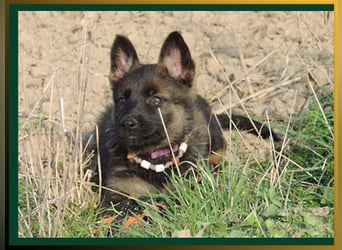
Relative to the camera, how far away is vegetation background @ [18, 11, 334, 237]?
7469mm

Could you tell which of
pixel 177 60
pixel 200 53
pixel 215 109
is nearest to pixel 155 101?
pixel 177 60

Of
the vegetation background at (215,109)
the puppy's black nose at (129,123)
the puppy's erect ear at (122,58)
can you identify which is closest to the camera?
the vegetation background at (215,109)

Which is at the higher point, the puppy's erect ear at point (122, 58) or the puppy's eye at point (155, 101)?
the puppy's erect ear at point (122, 58)

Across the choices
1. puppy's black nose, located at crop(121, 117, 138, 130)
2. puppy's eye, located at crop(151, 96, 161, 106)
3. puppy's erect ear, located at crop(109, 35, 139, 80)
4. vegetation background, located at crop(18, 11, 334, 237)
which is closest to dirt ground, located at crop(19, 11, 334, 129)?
vegetation background, located at crop(18, 11, 334, 237)

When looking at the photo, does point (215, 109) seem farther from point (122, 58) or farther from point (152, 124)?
point (122, 58)

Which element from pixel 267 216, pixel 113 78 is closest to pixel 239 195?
pixel 267 216

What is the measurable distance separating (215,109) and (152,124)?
0.68 metres

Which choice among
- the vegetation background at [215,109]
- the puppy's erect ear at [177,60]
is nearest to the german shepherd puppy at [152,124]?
the puppy's erect ear at [177,60]

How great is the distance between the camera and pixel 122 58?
783 centimetres

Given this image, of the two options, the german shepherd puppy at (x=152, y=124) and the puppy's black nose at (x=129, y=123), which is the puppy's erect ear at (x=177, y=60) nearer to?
the german shepherd puppy at (x=152, y=124)

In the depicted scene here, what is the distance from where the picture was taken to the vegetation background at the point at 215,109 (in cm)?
747

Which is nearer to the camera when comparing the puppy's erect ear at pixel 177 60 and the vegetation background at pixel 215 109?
the vegetation background at pixel 215 109

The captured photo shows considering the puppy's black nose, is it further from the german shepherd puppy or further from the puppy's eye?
the puppy's eye
